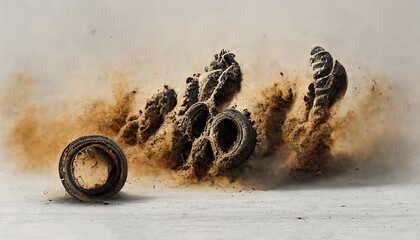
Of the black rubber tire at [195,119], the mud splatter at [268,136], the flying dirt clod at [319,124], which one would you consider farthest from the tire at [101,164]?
the flying dirt clod at [319,124]

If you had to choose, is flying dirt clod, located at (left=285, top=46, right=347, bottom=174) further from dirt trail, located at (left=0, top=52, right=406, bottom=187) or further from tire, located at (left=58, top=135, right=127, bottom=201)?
tire, located at (left=58, top=135, right=127, bottom=201)

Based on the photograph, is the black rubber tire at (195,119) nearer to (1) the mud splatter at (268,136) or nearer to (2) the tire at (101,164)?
(1) the mud splatter at (268,136)

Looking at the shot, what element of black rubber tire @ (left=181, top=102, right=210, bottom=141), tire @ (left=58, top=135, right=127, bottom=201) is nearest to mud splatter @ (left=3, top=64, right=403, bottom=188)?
black rubber tire @ (left=181, top=102, right=210, bottom=141)

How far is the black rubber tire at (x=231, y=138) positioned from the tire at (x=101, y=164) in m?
2.55

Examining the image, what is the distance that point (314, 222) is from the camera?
422 inches

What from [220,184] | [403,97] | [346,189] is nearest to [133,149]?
[220,184]

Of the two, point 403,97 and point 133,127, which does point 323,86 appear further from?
point 133,127

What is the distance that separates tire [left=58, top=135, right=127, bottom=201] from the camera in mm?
13078

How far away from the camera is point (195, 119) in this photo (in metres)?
16.1

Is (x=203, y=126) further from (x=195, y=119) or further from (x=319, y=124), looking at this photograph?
(x=319, y=124)

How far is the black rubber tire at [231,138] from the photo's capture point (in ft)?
49.0

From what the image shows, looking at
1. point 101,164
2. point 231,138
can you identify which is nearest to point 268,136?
point 231,138

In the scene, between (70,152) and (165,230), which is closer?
(165,230)

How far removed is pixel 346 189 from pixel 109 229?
5.64 meters
